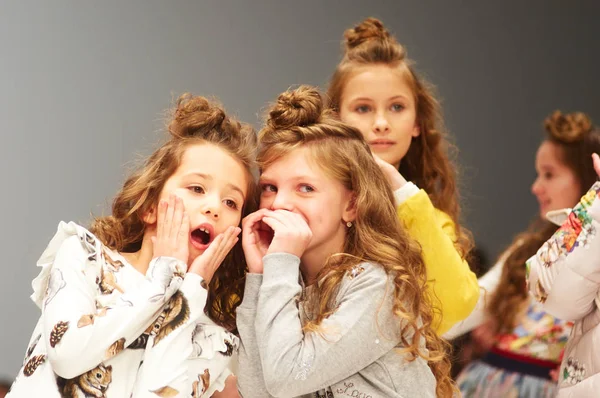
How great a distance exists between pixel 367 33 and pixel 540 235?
955mm

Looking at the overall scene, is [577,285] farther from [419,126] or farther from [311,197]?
[419,126]

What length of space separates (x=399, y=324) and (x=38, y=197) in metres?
1.28

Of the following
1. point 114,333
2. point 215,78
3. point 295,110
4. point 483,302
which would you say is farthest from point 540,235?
point 114,333

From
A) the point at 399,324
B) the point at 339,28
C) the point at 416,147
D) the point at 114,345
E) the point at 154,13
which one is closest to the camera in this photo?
the point at 114,345

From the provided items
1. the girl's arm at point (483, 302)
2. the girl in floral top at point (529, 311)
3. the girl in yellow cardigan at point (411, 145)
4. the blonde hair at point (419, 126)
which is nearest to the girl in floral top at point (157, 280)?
the girl in yellow cardigan at point (411, 145)

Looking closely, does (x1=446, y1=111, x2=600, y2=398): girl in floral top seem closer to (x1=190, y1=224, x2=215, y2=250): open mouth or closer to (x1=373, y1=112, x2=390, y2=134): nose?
(x1=373, y1=112, x2=390, y2=134): nose

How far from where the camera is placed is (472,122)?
331 cm

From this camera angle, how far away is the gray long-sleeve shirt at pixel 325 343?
1583 mm

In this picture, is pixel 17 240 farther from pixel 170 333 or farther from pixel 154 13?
pixel 170 333

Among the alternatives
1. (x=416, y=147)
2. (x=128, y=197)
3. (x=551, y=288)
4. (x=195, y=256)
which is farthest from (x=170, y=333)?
(x=416, y=147)

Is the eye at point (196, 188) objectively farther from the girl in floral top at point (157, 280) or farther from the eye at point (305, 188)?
the eye at point (305, 188)

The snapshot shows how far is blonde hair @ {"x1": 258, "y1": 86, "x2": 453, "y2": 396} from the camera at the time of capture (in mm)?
1708

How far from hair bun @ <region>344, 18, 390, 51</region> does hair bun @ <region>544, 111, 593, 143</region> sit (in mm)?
831

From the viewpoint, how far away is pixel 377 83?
2252 millimetres
